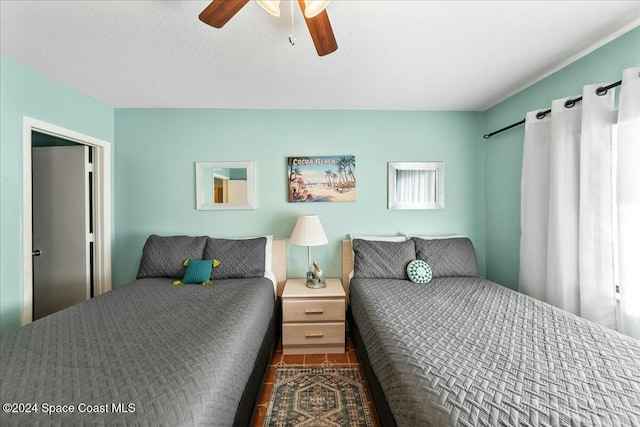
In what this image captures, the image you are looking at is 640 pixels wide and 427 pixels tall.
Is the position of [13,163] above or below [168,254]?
above

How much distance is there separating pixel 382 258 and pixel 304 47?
1.80m

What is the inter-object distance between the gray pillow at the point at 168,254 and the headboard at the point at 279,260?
0.68 m

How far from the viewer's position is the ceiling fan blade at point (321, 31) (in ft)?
3.77

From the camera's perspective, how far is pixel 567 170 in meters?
1.80

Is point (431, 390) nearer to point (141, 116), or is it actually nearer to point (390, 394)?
point (390, 394)

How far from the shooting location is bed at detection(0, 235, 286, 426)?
847 mm

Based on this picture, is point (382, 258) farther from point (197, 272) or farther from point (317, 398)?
point (197, 272)

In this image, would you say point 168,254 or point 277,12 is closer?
point 277,12

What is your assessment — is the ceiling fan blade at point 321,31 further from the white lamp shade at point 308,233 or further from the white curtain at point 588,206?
the white curtain at point 588,206

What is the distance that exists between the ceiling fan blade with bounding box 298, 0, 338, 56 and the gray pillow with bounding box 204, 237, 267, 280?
1732 mm

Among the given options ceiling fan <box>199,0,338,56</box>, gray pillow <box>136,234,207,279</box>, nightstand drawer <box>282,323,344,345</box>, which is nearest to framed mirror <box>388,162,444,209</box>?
nightstand drawer <box>282,323,344,345</box>

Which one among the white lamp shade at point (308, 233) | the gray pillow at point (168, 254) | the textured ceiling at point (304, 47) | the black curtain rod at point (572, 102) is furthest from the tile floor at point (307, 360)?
the black curtain rod at point (572, 102)

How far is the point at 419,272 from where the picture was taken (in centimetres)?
227

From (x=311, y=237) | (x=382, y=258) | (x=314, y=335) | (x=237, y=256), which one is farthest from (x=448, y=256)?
(x=237, y=256)
